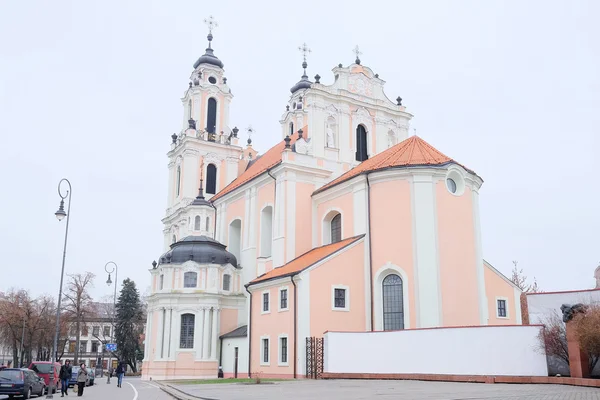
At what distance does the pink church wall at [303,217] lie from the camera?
35281 millimetres

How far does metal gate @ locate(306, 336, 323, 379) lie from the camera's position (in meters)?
26.6

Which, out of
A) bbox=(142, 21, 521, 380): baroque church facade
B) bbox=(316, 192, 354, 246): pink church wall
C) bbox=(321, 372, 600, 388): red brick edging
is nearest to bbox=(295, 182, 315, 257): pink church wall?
bbox=(142, 21, 521, 380): baroque church facade

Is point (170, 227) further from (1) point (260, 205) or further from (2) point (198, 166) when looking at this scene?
(1) point (260, 205)

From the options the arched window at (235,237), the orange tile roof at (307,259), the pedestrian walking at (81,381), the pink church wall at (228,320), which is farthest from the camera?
the arched window at (235,237)

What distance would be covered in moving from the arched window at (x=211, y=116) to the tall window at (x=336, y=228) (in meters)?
21.6

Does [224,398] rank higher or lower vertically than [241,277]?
lower

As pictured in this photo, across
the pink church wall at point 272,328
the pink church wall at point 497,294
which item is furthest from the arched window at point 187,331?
the pink church wall at point 497,294

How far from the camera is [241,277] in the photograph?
41.5m

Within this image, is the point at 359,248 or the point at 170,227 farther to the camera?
the point at 170,227

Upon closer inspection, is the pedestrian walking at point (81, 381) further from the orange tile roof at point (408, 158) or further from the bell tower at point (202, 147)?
the bell tower at point (202, 147)

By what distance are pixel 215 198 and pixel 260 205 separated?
8274 mm

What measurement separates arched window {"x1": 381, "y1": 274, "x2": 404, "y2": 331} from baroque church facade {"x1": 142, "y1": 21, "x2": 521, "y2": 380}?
5cm

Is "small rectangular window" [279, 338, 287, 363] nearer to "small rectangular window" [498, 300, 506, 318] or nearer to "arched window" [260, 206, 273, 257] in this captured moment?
"arched window" [260, 206, 273, 257]

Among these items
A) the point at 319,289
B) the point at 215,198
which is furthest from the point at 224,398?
the point at 215,198
